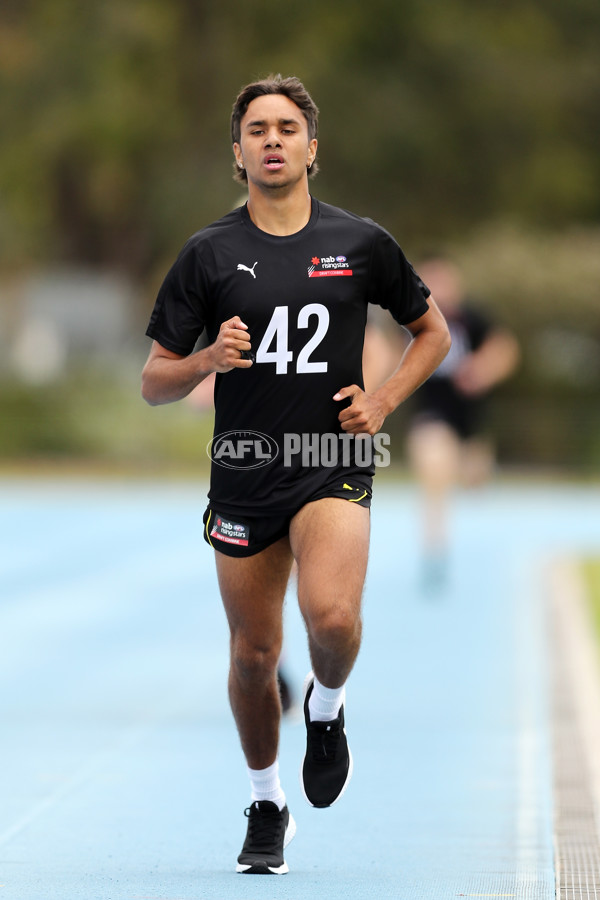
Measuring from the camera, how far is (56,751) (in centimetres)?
688

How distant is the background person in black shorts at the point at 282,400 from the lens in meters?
4.71

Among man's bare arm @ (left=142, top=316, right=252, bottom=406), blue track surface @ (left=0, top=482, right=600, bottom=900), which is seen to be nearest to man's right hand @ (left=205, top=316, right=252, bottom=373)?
man's bare arm @ (left=142, top=316, right=252, bottom=406)

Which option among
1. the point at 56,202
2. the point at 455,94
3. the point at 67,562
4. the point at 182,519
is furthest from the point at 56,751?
the point at 56,202

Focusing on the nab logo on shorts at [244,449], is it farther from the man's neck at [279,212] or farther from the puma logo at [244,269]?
the man's neck at [279,212]

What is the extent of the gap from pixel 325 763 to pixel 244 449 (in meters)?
0.99

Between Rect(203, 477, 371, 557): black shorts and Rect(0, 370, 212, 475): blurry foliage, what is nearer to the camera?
Rect(203, 477, 371, 557): black shorts

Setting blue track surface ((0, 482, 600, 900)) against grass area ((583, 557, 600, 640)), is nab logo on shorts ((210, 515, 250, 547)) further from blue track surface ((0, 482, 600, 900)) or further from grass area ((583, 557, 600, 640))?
grass area ((583, 557, 600, 640))

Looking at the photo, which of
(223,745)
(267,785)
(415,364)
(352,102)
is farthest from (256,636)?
(352,102)

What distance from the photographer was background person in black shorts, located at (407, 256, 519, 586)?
12695 millimetres

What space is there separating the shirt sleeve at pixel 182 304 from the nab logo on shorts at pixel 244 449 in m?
0.29

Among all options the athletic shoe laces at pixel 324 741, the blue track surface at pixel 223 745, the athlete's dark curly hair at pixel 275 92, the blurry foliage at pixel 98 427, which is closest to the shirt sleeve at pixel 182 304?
the athlete's dark curly hair at pixel 275 92

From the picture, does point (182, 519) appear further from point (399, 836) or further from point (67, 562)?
point (399, 836)

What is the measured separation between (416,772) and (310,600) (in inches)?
82.3

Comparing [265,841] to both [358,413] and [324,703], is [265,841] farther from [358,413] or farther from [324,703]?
[358,413]
